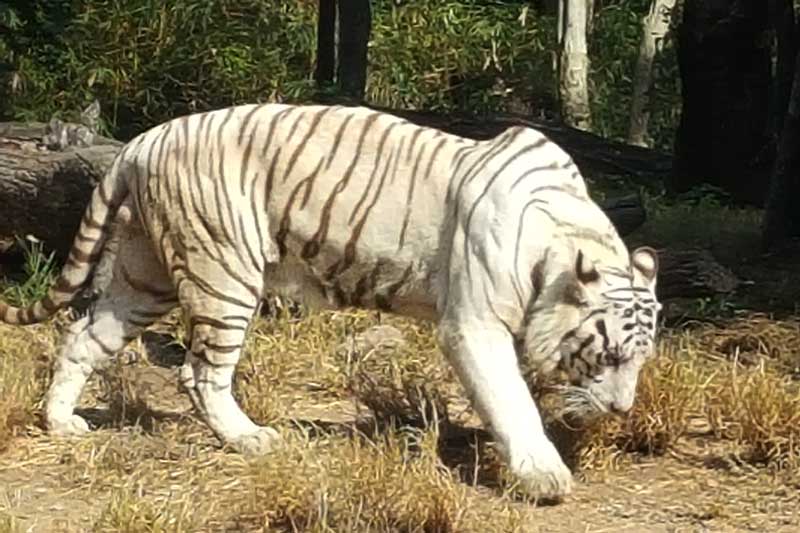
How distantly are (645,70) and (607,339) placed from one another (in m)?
9.76

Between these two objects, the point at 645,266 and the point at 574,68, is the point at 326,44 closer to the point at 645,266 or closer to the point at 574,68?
the point at 574,68

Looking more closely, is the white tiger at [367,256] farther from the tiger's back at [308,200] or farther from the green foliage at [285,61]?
the green foliage at [285,61]

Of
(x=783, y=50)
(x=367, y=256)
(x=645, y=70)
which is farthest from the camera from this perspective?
(x=645, y=70)

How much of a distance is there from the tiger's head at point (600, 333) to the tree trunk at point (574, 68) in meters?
9.21

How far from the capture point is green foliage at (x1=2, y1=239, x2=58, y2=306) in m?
7.27

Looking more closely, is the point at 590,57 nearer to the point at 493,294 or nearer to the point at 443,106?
the point at 443,106

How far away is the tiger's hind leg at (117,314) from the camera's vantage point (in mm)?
5734

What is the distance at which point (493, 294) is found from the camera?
5.09 m

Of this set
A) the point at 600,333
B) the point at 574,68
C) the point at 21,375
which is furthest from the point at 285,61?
the point at 600,333

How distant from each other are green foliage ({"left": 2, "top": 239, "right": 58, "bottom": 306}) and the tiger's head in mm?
2820

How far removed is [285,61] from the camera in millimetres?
14539

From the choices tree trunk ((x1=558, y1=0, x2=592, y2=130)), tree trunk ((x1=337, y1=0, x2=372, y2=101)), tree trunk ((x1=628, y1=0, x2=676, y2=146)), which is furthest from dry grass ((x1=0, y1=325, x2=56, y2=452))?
tree trunk ((x1=628, y1=0, x2=676, y2=146))

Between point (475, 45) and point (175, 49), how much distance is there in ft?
9.16

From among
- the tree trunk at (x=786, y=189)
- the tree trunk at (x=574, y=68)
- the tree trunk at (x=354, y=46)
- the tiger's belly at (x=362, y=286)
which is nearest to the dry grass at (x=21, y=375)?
the tiger's belly at (x=362, y=286)
